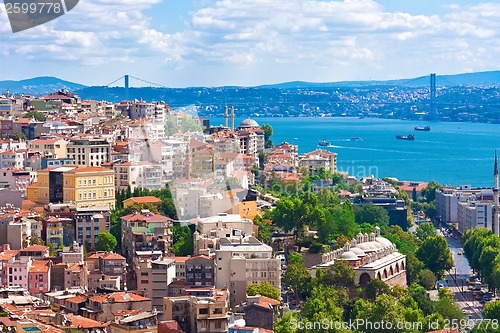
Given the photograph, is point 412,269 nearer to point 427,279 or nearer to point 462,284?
point 427,279

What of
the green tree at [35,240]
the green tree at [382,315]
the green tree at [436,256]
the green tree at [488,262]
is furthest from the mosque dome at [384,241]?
the green tree at [35,240]

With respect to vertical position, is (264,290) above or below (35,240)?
below

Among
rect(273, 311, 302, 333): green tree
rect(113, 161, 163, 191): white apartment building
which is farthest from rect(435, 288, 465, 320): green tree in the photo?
rect(113, 161, 163, 191): white apartment building

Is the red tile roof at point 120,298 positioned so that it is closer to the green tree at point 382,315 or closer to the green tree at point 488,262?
the green tree at point 382,315

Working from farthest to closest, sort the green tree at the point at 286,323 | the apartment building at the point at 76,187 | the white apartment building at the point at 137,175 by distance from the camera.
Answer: the white apartment building at the point at 137,175, the apartment building at the point at 76,187, the green tree at the point at 286,323

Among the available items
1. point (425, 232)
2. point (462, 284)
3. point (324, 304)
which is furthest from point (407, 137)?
point (324, 304)

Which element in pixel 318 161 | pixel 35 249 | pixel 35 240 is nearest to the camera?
pixel 35 249
